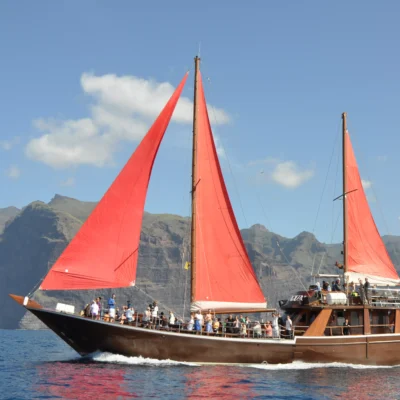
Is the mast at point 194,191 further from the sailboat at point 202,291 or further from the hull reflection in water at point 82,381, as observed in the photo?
the hull reflection in water at point 82,381

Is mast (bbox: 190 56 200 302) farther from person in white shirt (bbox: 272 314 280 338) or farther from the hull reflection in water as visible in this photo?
the hull reflection in water

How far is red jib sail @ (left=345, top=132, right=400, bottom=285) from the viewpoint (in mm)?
38000

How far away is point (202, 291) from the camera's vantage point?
32938 millimetres

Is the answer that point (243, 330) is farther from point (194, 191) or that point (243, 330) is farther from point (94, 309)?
point (194, 191)

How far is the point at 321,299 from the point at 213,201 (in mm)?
8202

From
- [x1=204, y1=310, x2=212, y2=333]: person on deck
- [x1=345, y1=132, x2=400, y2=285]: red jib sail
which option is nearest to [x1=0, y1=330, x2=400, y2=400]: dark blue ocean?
[x1=204, y1=310, x2=212, y2=333]: person on deck

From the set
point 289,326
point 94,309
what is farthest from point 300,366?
point 94,309

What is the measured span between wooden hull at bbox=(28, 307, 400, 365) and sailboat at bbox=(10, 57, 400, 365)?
2.0 inches

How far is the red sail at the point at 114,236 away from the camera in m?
29.7

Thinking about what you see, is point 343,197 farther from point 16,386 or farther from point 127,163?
point 16,386

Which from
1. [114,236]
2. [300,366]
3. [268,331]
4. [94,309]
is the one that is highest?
[114,236]

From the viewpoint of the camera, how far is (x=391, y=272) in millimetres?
39219

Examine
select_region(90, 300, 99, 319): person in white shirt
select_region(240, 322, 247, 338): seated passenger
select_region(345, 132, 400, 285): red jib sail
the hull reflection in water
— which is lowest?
the hull reflection in water

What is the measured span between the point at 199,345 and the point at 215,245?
19.3 feet
